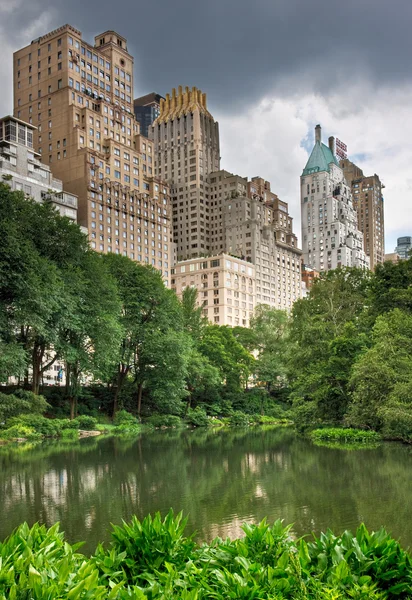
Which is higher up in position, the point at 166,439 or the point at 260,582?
the point at 260,582

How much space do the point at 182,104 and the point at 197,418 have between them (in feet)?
486

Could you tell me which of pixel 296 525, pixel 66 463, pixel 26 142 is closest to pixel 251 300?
pixel 26 142

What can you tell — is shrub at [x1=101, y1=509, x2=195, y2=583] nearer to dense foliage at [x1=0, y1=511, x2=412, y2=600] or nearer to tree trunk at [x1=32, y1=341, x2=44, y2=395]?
dense foliage at [x1=0, y1=511, x2=412, y2=600]

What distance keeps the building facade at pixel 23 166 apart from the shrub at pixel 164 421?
50.6 m

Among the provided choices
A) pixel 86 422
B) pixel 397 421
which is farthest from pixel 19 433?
pixel 397 421

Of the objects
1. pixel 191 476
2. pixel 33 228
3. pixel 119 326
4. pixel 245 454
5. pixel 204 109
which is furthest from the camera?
pixel 204 109

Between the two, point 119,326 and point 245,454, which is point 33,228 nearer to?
point 119,326

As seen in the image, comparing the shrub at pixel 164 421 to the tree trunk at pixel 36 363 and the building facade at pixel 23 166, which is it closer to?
the tree trunk at pixel 36 363

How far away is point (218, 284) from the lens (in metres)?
156

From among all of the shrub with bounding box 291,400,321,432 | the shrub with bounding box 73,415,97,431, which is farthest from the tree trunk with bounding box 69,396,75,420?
the shrub with bounding box 291,400,321,432

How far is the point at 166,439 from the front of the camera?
157ft

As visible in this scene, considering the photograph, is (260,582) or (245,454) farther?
(245,454)

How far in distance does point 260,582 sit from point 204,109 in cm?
19577

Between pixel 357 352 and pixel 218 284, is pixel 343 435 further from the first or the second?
pixel 218 284
